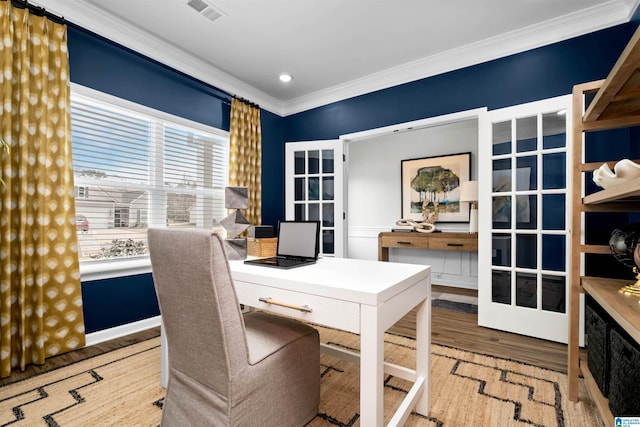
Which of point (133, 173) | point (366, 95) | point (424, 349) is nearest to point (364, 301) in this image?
point (424, 349)

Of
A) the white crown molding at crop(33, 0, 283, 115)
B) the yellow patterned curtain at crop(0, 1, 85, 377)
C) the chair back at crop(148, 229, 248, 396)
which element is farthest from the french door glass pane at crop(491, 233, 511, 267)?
the yellow patterned curtain at crop(0, 1, 85, 377)

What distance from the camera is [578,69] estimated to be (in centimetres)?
253

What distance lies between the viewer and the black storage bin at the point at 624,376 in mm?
1087

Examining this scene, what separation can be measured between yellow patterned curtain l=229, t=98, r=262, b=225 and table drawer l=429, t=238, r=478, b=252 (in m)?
2.37

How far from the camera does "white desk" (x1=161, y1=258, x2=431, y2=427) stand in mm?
1090

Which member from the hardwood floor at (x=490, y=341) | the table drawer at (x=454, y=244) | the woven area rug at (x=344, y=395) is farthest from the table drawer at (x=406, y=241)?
the woven area rug at (x=344, y=395)

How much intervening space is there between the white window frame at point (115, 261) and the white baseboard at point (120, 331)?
1.45 feet

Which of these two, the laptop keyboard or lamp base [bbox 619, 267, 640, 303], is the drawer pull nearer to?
the laptop keyboard

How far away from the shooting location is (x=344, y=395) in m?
1.73

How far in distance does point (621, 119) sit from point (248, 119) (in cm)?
334

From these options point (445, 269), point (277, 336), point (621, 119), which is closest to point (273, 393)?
point (277, 336)

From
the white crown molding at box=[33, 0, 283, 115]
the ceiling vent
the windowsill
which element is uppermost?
the ceiling vent

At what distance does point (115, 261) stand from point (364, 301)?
256 cm

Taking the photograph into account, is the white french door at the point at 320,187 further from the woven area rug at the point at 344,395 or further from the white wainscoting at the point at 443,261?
the woven area rug at the point at 344,395
